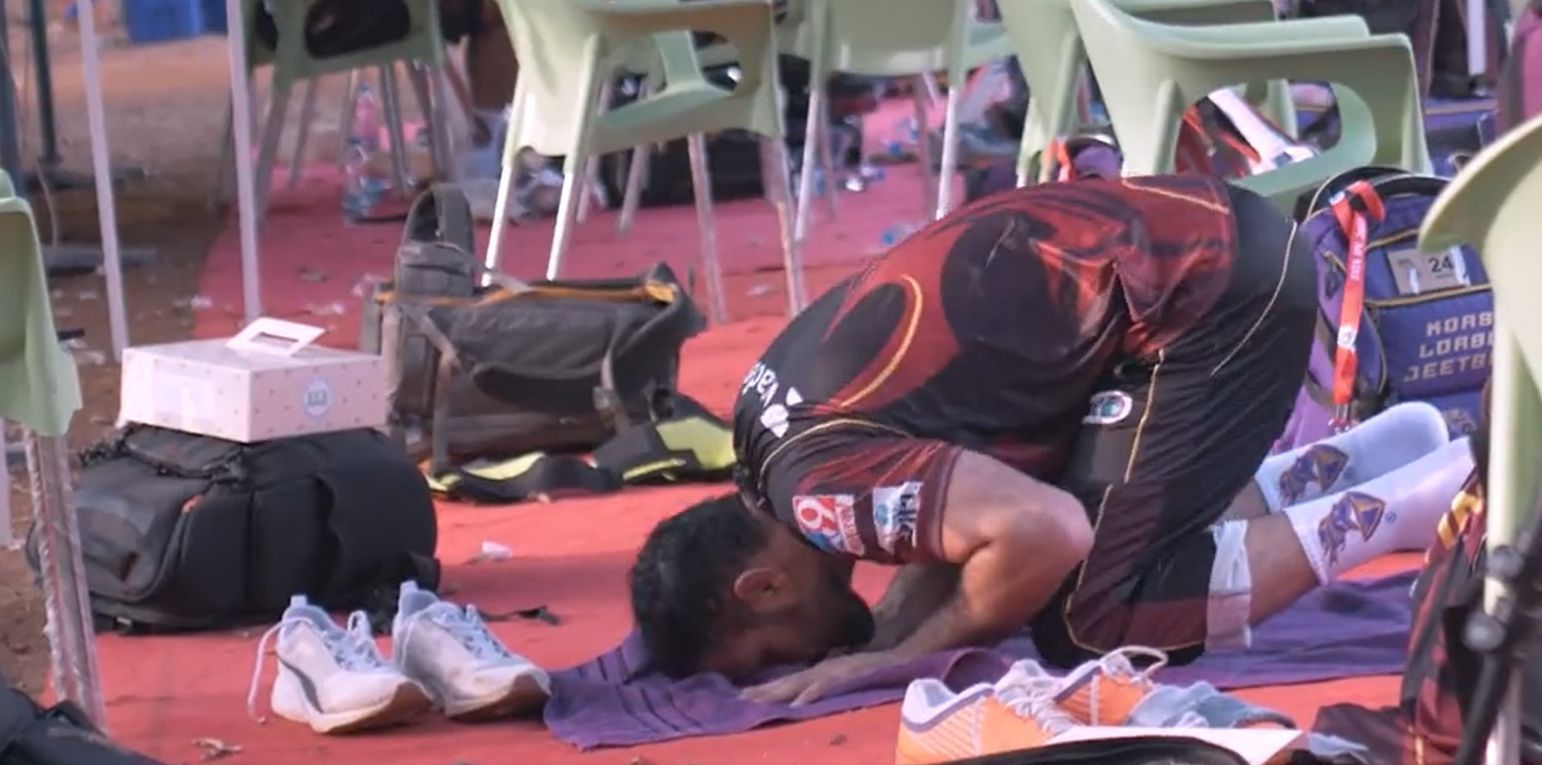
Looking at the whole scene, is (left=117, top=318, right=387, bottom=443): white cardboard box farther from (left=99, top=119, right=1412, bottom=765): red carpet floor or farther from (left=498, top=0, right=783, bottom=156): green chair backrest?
(left=498, top=0, right=783, bottom=156): green chair backrest

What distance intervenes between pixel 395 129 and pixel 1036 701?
5687mm

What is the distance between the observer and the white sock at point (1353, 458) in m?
3.58

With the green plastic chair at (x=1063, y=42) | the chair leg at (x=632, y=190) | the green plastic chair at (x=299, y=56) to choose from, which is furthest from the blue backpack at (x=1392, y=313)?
the green plastic chair at (x=299, y=56)

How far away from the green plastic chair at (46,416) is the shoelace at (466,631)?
42 cm

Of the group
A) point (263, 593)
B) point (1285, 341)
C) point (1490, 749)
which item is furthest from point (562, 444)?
point (1490, 749)

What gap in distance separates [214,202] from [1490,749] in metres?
6.90

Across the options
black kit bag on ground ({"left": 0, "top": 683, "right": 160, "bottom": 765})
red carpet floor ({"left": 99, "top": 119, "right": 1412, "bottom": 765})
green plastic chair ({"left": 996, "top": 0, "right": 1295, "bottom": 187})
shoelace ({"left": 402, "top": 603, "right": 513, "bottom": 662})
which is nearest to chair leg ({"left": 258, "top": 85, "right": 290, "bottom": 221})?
red carpet floor ({"left": 99, "top": 119, "right": 1412, "bottom": 765})

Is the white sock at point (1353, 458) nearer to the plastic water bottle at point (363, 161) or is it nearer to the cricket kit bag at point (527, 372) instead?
the cricket kit bag at point (527, 372)

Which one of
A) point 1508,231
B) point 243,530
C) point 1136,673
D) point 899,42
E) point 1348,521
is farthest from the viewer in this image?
point 899,42

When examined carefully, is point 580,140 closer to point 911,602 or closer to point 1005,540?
point 911,602

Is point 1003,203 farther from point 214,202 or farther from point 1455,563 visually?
point 214,202

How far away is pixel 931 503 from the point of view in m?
2.91

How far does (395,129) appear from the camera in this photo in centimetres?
802

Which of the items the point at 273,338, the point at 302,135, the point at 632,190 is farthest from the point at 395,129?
the point at 273,338
